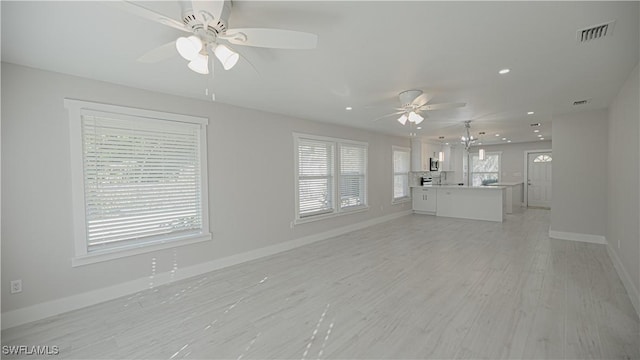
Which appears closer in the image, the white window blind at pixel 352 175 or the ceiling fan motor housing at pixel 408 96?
the ceiling fan motor housing at pixel 408 96

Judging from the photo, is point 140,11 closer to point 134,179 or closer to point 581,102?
point 134,179

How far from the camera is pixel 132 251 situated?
10.4 ft

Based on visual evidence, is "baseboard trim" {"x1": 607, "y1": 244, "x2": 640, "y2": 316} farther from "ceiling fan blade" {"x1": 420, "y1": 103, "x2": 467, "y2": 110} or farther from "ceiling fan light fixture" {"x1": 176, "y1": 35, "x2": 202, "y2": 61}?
"ceiling fan light fixture" {"x1": 176, "y1": 35, "x2": 202, "y2": 61}

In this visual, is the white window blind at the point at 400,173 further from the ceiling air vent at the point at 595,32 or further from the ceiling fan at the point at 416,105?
the ceiling air vent at the point at 595,32

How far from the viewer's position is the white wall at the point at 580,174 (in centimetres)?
475

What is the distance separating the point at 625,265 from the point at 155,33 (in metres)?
5.40

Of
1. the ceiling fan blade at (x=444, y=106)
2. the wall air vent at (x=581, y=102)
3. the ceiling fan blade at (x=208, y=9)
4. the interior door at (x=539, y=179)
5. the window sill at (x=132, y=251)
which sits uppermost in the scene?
the wall air vent at (x=581, y=102)

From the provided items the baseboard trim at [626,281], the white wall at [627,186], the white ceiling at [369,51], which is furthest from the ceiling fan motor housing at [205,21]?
the baseboard trim at [626,281]

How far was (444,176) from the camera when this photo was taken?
34.0ft

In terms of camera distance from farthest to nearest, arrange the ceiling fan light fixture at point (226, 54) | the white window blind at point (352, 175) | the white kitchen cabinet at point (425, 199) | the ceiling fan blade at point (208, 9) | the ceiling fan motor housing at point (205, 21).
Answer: the white kitchen cabinet at point (425, 199)
the white window blind at point (352, 175)
the ceiling fan light fixture at point (226, 54)
the ceiling fan motor housing at point (205, 21)
the ceiling fan blade at point (208, 9)

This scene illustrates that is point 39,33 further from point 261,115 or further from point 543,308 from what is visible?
point 543,308

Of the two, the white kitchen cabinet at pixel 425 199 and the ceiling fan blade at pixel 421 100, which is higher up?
the ceiling fan blade at pixel 421 100

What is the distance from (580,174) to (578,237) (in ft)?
3.86

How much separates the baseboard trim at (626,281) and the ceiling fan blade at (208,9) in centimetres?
425
